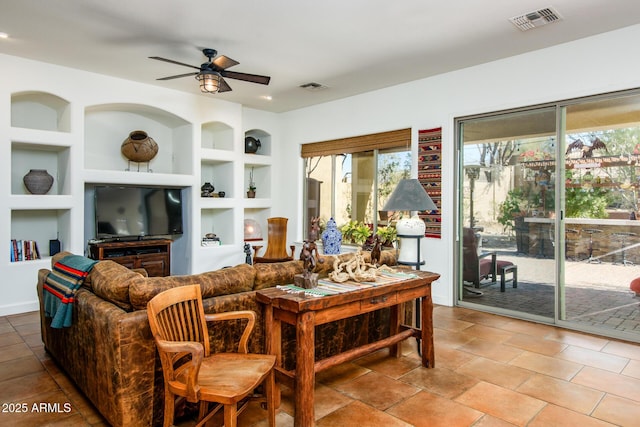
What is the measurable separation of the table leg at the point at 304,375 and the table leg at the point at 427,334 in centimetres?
117

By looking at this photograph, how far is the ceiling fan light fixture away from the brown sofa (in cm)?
215

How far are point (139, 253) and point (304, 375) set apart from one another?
3963 mm

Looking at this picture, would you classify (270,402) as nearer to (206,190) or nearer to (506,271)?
(506,271)

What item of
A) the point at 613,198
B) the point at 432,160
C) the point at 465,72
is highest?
the point at 465,72

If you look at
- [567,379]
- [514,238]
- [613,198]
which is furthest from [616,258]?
[567,379]

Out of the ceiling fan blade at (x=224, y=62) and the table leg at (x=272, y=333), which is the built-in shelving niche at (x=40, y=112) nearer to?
the ceiling fan blade at (x=224, y=62)

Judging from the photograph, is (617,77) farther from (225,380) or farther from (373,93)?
(225,380)

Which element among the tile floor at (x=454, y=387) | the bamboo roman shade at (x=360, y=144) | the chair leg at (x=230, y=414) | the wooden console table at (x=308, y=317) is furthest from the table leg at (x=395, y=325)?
the bamboo roman shade at (x=360, y=144)

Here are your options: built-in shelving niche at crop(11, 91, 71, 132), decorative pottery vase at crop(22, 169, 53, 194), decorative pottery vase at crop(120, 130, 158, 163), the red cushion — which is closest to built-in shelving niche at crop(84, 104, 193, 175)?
decorative pottery vase at crop(120, 130, 158, 163)

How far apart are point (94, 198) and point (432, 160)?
430 centimetres

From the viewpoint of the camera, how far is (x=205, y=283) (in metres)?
2.45

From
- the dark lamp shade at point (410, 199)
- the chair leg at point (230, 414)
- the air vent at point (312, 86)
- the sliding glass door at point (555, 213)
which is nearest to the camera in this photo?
the chair leg at point (230, 414)

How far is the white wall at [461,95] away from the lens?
3834mm

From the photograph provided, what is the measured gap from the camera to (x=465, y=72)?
4812mm
